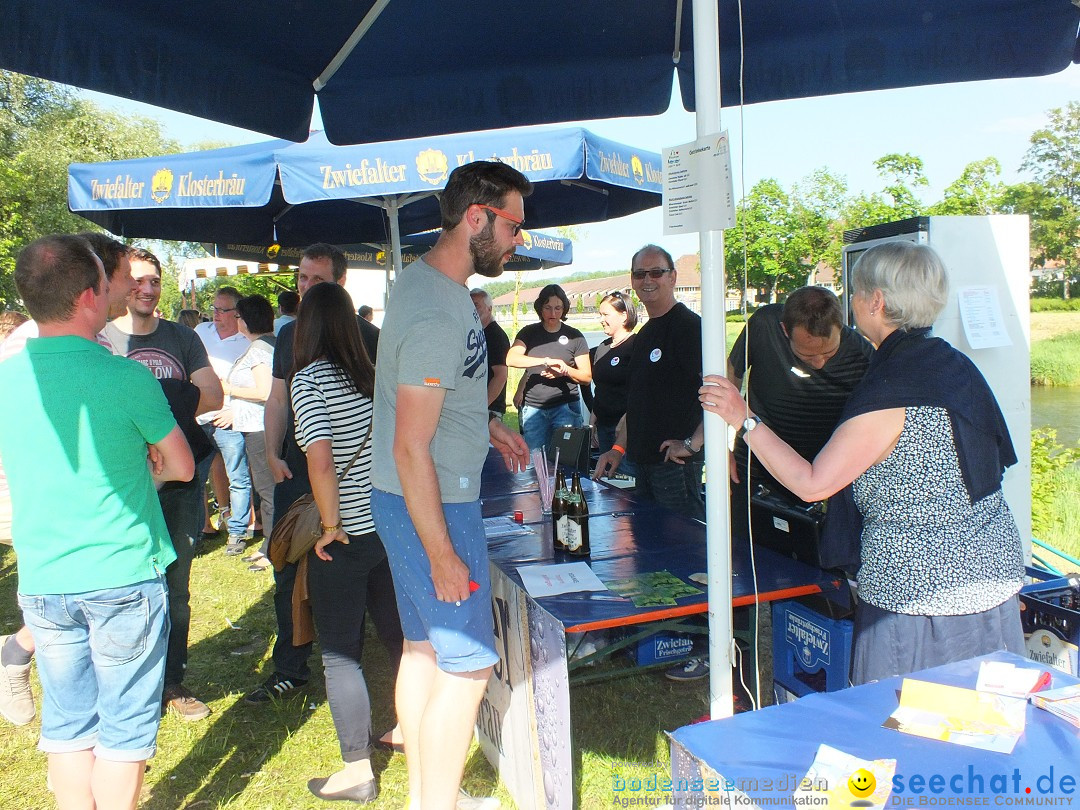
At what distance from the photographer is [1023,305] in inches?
145

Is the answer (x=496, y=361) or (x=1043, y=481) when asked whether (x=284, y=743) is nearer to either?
(x=496, y=361)

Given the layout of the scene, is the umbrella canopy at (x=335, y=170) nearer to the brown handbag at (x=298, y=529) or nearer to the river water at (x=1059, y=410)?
the brown handbag at (x=298, y=529)

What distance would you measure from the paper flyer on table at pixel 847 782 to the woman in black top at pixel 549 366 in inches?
190

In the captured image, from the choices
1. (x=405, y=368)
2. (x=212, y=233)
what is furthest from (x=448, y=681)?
(x=212, y=233)

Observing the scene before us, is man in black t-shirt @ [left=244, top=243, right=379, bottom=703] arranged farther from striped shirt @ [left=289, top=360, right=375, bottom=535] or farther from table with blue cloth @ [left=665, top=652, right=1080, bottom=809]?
table with blue cloth @ [left=665, top=652, right=1080, bottom=809]

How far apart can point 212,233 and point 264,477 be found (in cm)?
216

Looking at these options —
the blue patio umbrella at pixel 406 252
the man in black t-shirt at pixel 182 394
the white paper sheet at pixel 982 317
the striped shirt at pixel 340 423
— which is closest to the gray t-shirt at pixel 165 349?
the man in black t-shirt at pixel 182 394

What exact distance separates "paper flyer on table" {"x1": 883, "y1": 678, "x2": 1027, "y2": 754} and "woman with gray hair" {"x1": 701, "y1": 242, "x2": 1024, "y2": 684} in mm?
495

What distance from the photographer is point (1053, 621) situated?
213cm

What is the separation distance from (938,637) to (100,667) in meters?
1.94

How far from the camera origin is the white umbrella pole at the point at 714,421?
173 centimetres

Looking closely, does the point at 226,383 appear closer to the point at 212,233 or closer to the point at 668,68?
the point at 212,233

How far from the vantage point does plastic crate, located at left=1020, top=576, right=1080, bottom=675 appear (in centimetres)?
206

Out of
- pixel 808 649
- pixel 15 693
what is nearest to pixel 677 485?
pixel 808 649
